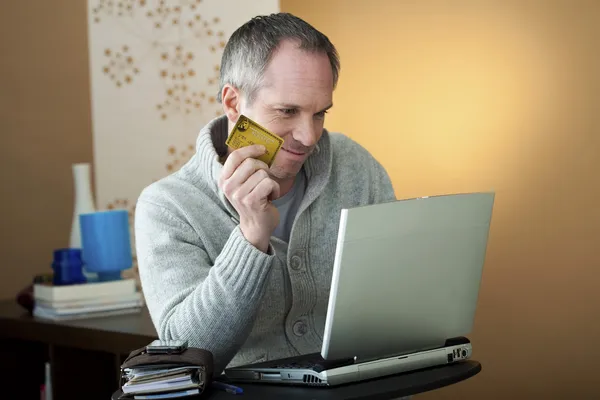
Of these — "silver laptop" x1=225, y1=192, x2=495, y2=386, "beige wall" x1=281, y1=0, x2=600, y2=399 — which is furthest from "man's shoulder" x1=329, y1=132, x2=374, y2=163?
"beige wall" x1=281, y1=0, x2=600, y2=399

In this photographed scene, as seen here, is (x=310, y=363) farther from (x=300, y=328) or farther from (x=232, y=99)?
(x=232, y=99)

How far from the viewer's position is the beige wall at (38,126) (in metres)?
3.72

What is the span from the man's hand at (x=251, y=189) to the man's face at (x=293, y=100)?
18 centimetres

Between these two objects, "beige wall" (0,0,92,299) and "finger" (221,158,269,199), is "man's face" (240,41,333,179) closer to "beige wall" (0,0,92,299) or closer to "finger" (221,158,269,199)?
"finger" (221,158,269,199)

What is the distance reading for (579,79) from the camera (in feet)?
10.7

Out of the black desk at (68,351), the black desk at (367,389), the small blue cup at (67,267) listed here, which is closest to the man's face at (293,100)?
the black desk at (367,389)

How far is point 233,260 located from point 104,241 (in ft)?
4.23

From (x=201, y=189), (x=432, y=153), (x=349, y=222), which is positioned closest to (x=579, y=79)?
(x=432, y=153)

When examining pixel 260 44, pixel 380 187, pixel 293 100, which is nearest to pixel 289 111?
pixel 293 100

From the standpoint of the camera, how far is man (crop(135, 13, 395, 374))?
65.9 inches

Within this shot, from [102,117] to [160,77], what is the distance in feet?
0.94

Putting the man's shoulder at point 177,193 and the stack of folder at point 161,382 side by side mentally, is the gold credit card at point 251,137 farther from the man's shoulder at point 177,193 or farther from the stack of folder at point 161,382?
the stack of folder at point 161,382

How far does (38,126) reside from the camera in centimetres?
382

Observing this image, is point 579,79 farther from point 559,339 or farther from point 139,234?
point 139,234
